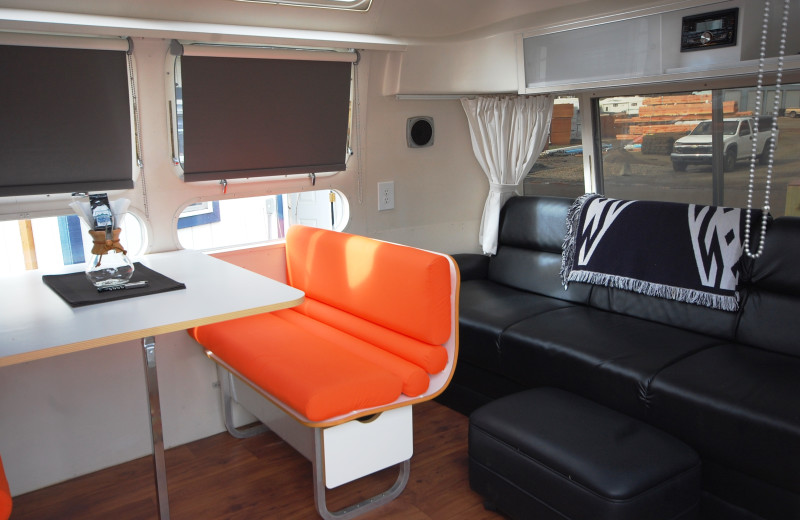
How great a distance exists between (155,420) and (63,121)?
4.48ft

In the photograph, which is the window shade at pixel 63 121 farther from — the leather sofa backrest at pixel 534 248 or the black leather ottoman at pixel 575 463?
the leather sofa backrest at pixel 534 248

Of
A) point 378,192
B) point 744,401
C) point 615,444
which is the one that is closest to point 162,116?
point 378,192

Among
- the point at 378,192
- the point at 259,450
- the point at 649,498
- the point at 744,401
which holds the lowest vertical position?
the point at 259,450

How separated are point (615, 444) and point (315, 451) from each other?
1.08m

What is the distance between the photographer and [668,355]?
8.79 ft

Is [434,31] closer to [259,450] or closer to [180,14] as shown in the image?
[180,14]

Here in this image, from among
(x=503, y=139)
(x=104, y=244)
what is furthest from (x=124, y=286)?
(x=503, y=139)

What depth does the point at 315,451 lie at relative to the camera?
2.45 metres

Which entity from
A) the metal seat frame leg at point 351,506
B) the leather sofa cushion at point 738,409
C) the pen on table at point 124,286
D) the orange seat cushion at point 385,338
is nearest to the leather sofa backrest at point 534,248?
the leather sofa cushion at point 738,409

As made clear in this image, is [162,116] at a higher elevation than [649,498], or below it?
higher

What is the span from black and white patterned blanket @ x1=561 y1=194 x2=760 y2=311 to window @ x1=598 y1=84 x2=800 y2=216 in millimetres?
360

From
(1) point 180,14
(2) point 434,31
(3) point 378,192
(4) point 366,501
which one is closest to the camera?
(4) point 366,501

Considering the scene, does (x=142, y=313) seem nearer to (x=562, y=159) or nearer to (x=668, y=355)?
(x=668, y=355)

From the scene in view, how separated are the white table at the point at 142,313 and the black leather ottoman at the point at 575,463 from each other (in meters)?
0.94
